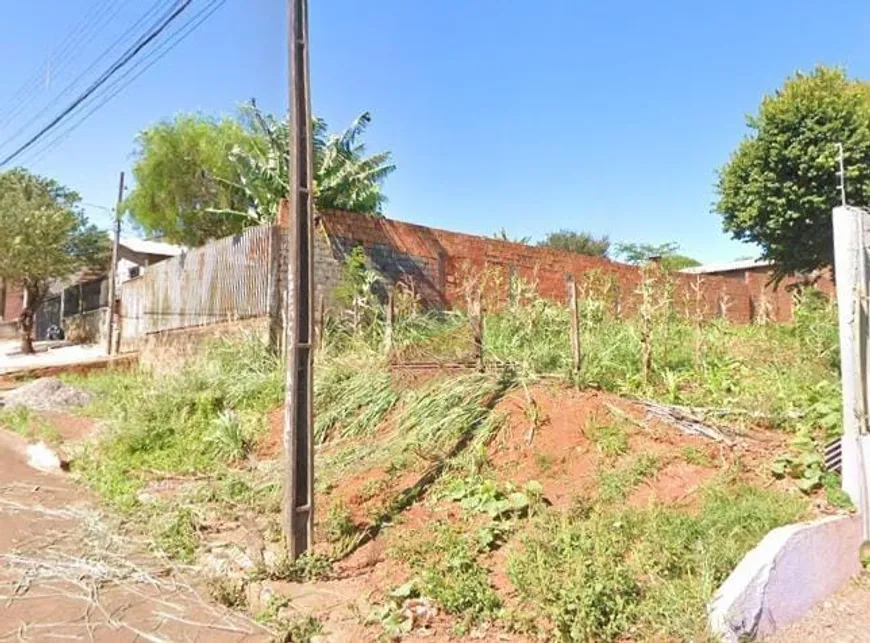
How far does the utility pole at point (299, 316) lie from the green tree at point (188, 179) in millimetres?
16402

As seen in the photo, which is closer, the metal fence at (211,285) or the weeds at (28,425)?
the weeds at (28,425)

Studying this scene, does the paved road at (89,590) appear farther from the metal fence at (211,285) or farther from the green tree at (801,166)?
the green tree at (801,166)

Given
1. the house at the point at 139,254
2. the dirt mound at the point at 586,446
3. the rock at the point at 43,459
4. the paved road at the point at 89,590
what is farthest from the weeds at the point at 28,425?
the house at the point at 139,254

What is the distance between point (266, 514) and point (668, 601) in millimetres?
3375

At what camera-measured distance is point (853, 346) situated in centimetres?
414

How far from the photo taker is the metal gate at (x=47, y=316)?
97.1 ft

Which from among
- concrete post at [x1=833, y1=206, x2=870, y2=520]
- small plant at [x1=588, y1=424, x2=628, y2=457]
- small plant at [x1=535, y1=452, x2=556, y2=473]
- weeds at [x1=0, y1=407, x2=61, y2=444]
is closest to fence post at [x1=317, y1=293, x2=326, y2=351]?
weeds at [x1=0, y1=407, x2=61, y2=444]

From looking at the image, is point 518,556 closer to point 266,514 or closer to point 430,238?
point 266,514

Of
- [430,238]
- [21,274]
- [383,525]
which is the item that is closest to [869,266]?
[383,525]

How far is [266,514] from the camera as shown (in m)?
5.30

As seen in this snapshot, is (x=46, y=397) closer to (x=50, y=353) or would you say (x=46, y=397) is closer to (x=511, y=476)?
(x=511, y=476)

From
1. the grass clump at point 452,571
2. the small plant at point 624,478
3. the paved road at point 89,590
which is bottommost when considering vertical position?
the paved road at point 89,590

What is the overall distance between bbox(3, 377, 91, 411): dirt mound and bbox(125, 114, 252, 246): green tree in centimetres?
996

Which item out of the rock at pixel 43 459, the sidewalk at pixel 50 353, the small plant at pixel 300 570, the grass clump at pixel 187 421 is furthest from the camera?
the sidewalk at pixel 50 353
